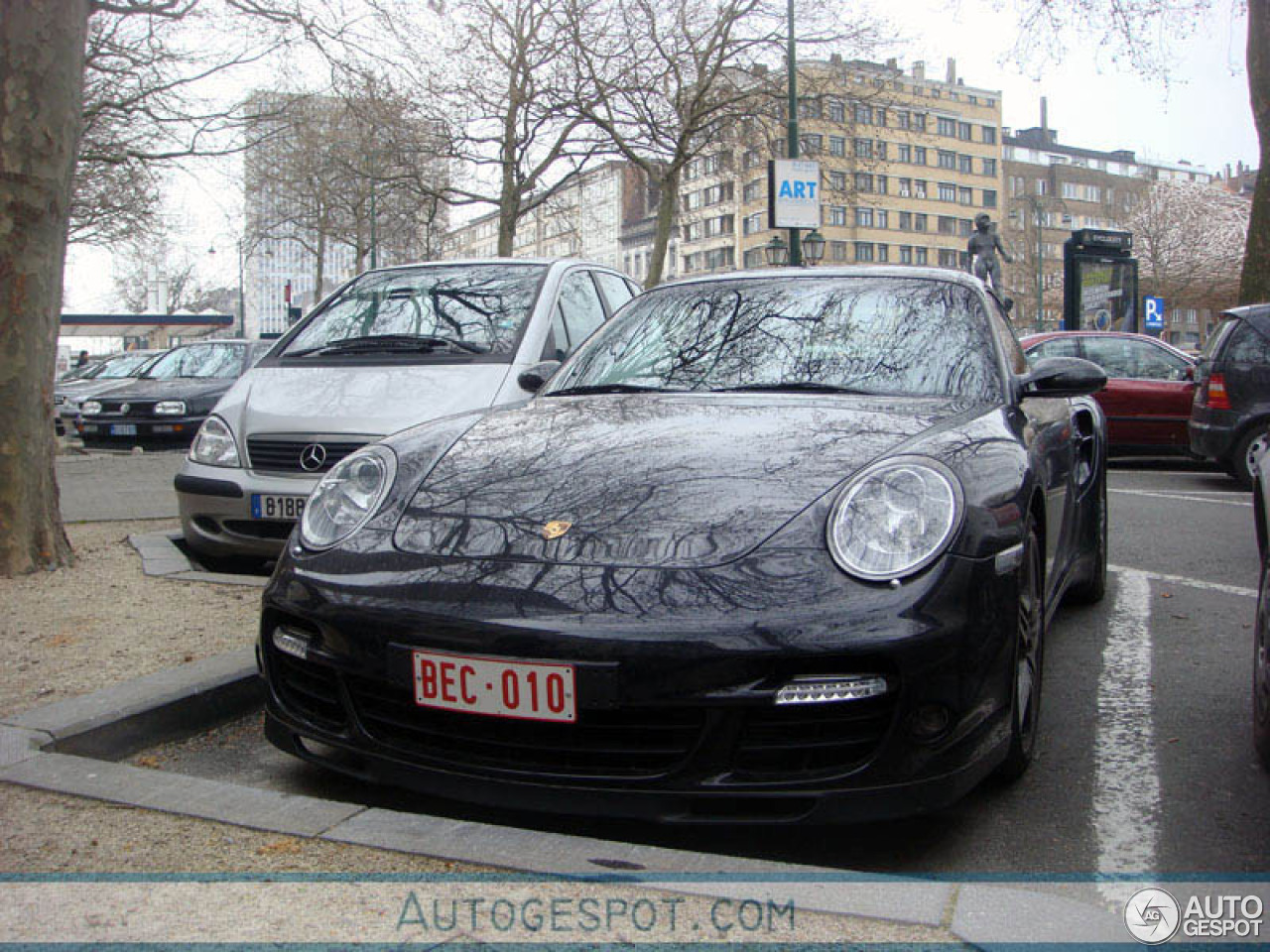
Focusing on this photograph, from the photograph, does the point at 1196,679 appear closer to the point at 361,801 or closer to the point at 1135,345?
the point at 361,801

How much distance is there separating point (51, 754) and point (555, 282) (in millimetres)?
4125

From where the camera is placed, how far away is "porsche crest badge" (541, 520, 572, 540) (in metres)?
2.63

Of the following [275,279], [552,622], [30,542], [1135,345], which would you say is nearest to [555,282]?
[30,542]

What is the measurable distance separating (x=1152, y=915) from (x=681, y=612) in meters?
1.03

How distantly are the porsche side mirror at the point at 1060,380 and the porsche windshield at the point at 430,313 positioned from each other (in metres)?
2.92

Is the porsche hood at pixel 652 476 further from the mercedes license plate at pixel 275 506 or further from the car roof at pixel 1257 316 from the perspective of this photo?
the car roof at pixel 1257 316

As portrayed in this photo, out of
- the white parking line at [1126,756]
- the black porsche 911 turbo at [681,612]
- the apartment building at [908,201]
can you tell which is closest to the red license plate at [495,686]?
the black porsche 911 turbo at [681,612]

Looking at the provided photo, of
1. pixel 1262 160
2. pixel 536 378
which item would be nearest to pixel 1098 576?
pixel 536 378

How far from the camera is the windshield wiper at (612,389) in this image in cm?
357

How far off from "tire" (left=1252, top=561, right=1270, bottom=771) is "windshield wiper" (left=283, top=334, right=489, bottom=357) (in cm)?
379

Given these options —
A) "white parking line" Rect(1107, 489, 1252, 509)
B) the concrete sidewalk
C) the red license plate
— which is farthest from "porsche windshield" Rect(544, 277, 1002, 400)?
"white parking line" Rect(1107, 489, 1252, 509)

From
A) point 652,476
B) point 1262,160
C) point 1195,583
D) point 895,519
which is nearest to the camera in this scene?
point 895,519

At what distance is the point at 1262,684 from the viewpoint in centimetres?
306

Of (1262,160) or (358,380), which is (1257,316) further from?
(358,380)
